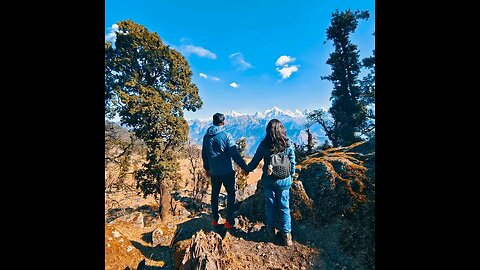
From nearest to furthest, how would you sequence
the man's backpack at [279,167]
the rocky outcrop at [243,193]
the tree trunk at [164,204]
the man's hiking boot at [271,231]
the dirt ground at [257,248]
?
1. the dirt ground at [257,248]
2. the man's backpack at [279,167]
3. the man's hiking boot at [271,231]
4. the rocky outcrop at [243,193]
5. the tree trunk at [164,204]

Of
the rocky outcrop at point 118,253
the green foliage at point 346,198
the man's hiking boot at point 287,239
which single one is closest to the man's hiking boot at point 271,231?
the man's hiking boot at point 287,239

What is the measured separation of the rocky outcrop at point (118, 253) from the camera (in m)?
5.27

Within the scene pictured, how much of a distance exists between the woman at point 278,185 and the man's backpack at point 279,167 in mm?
102

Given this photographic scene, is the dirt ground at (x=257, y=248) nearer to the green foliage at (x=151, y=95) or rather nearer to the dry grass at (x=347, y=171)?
the dry grass at (x=347, y=171)

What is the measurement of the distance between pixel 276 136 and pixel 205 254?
9.52ft

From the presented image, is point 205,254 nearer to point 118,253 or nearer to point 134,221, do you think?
point 118,253

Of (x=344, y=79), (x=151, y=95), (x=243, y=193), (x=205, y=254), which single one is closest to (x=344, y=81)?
(x=344, y=79)

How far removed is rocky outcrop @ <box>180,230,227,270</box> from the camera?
4043 millimetres

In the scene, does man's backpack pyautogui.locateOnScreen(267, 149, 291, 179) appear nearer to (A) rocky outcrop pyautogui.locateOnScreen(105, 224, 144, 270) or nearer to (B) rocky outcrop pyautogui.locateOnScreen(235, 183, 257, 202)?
(A) rocky outcrop pyautogui.locateOnScreen(105, 224, 144, 270)

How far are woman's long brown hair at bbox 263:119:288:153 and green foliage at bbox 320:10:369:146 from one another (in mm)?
9502
